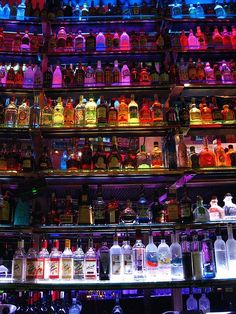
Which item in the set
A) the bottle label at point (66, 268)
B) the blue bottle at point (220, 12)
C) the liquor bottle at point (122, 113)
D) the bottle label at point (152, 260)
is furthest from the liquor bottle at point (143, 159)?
the blue bottle at point (220, 12)

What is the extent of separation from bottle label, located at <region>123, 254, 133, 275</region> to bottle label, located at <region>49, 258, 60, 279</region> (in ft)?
1.60

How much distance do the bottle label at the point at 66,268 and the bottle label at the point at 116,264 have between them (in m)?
0.31

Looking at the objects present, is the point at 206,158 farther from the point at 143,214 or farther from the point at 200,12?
the point at 200,12

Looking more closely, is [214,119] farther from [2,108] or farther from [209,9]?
[2,108]

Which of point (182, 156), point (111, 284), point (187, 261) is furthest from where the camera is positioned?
point (182, 156)

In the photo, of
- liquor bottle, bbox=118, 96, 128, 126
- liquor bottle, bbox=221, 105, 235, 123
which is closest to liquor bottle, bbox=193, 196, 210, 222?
liquor bottle, bbox=221, 105, 235, 123

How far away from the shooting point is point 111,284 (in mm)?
2617

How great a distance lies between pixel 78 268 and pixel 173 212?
84 cm

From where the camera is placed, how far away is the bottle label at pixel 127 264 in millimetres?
2781

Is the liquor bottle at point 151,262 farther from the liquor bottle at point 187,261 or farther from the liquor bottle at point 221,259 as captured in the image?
the liquor bottle at point 221,259

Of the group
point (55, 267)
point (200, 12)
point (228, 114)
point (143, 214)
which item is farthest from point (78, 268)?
point (200, 12)

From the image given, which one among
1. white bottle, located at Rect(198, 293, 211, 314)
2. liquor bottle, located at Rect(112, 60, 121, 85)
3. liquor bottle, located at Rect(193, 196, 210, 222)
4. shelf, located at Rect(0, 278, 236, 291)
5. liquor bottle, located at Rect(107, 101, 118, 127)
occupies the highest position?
liquor bottle, located at Rect(112, 60, 121, 85)

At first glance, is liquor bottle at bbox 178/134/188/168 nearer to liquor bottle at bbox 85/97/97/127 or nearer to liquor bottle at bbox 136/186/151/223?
liquor bottle at bbox 136/186/151/223

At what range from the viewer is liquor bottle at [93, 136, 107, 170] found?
314 centimetres
